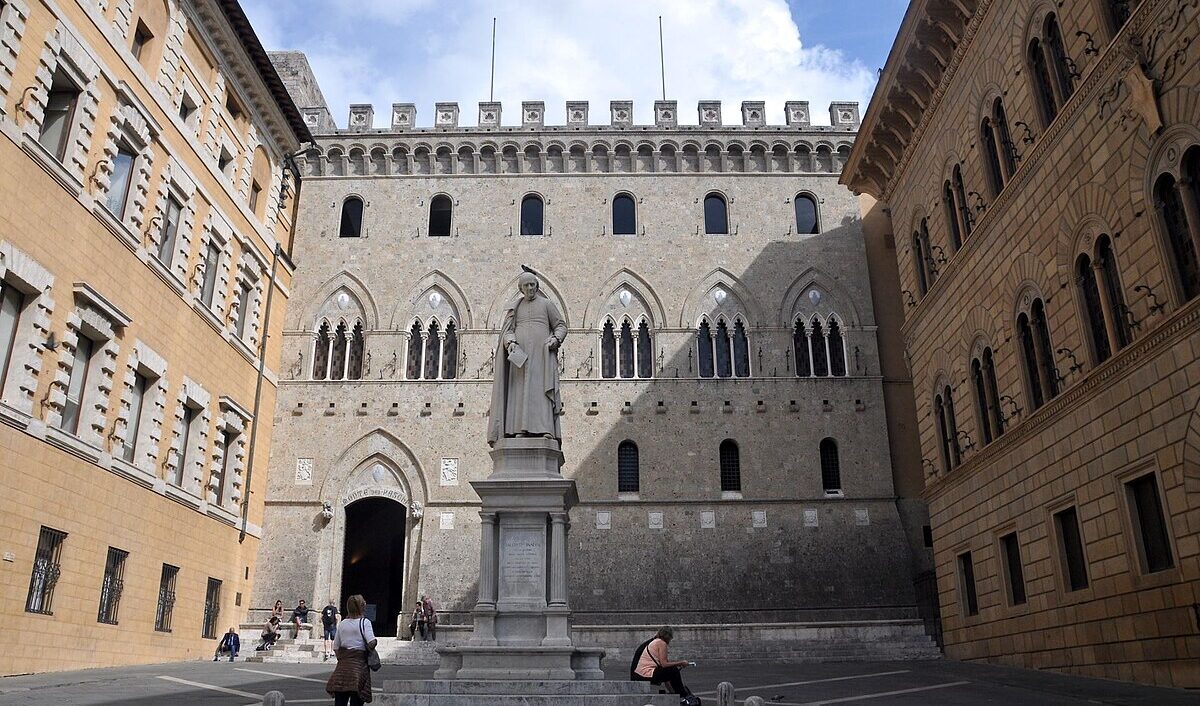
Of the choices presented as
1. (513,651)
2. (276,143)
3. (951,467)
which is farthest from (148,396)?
(951,467)

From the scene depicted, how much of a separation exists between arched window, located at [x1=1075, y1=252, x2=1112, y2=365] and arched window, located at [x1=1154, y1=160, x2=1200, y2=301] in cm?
175

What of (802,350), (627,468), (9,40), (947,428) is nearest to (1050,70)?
(947,428)

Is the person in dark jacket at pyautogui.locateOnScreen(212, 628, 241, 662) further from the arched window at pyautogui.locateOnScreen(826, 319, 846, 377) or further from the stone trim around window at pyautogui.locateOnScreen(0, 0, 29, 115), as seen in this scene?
the arched window at pyautogui.locateOnScreen(826, 319, 846, 377)

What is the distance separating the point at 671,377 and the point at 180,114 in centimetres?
1531

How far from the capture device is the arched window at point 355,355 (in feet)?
94.7

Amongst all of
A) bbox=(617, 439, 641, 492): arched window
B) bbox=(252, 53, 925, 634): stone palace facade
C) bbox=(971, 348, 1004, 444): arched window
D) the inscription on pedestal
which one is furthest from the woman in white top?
bbox=(617, 439, 641, 492): arched window

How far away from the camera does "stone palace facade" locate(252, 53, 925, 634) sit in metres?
26.5

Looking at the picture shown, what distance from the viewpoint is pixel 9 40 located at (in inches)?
618

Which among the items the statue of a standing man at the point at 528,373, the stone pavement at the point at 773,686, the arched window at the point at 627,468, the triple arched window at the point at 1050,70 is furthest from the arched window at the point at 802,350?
the statue of a standing man at the point at 528,373

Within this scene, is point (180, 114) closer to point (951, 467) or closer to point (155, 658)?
point (155, 658)

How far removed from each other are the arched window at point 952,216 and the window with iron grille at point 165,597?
18.8 m

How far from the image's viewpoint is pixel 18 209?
1590cm

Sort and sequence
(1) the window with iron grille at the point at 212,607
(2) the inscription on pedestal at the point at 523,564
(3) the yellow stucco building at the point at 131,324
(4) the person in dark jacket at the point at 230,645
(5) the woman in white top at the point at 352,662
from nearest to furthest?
(5) the woman in white top at the point at 352,662
(2) the inscription on pedestal at the point at 523,564
(3) the yellow stucco building at the point at 131,324
(4) the person in dark jacket at the point at 230,645
(1) the window with iron grille at the point at 212,607

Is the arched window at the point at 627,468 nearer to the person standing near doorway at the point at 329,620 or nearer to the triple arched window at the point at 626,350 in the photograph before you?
the triple arched window at the point at 626,350
